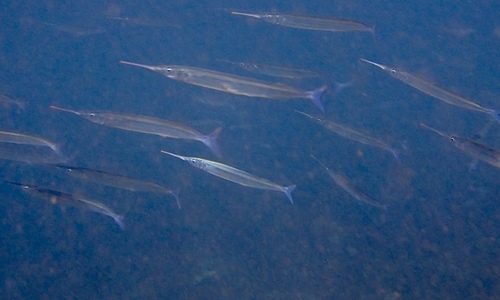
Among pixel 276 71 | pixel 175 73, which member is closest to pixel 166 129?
pixel 175 73

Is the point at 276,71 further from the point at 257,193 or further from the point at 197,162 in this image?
the point at 197,162

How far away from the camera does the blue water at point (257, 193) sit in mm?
6789

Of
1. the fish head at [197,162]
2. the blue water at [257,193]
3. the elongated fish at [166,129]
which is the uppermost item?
the elongated fish at [166,129]

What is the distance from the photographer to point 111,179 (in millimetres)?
5836

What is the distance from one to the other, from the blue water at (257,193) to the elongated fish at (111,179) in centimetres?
166

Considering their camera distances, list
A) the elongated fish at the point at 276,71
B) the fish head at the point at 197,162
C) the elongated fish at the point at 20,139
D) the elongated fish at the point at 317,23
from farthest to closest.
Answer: the elongated fish at the point at 276,71
the elongated fish at the point at 317,23
the elongated fish at the point at 20,139
the fish head at the point at 197,162

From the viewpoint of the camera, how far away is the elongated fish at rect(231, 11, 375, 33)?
6.75 m

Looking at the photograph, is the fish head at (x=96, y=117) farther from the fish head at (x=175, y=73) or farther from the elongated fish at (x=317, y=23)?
the elongated fish at (x=317, y=23)

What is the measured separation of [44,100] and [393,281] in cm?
1071

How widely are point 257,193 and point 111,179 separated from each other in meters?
3.32

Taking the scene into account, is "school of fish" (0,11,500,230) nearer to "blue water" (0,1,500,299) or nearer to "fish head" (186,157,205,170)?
"fish head" (186,157,205,170)

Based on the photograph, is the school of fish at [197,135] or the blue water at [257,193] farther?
the blue water at [257,193]

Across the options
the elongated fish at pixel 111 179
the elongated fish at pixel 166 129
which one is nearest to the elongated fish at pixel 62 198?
the elongated fish at pixel 111 179

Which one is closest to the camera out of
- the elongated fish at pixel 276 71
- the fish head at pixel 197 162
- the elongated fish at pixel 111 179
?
the fish head at pixel 197 162
